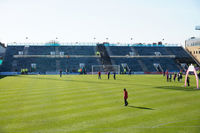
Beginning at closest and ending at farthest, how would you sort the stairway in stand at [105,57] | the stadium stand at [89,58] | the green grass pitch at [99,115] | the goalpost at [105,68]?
the green grass pitch at [99,115]
the goalpost at [105,68]
the stadium stand at [89,58]
the stairway in stand at [105,57]

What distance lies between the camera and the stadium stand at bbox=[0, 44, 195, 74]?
75.1 metres

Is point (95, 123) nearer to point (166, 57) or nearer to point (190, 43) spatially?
point (166, 57)

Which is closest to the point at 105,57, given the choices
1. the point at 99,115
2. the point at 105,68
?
the point at 105,68

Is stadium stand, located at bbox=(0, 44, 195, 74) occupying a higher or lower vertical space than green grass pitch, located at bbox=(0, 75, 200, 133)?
higher

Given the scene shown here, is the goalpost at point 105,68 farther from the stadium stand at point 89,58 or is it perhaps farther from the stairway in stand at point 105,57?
the stadium stand at point 89,58

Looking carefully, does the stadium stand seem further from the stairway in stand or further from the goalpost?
the goalpost

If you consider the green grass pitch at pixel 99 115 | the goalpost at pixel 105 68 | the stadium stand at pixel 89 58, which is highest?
the stadium stand at pixel 89 58

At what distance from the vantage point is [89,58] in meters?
82.9

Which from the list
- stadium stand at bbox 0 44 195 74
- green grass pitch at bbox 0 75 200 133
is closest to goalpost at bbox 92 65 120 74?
stadium stand at bbox 0 44 195 74

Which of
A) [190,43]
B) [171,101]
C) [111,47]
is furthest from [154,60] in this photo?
[171,101]

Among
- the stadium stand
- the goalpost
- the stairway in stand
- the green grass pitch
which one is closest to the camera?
the green grass pitch

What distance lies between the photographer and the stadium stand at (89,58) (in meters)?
75.1

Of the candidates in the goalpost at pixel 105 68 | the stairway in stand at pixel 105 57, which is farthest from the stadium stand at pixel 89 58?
the goalpost at pixel 105 68

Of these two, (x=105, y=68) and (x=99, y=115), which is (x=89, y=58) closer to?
(x=105, y=68)
